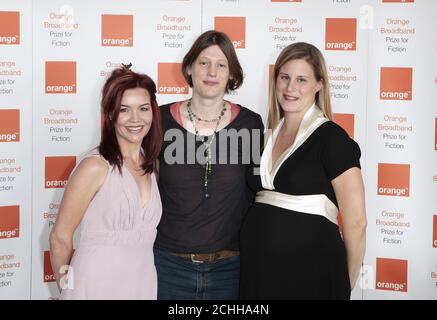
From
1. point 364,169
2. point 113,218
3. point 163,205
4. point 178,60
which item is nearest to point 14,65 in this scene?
point 178,60

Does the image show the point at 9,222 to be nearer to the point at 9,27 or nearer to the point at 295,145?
the point at 9,27

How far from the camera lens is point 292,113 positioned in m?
2.79

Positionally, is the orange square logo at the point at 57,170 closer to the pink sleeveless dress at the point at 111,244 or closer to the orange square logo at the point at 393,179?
the pink sleeveless dress at the point at 111,244

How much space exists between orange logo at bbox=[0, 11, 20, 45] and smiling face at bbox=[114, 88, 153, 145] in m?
1.77

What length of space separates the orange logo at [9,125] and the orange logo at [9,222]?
43 centimetres

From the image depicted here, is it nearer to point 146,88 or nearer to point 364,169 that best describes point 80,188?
point 146,88

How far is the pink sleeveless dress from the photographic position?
2350 millimetres

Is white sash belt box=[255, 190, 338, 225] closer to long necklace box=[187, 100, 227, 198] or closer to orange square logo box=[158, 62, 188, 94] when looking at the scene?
long necklace box=[187, 100, 227, 198]

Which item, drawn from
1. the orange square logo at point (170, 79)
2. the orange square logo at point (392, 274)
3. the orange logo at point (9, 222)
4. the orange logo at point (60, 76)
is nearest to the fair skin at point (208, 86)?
the orange square logo at point (170, 79)

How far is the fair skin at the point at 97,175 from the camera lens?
2.32 m

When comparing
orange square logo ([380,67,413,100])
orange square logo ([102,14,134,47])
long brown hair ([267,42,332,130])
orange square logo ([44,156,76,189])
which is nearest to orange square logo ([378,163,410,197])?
orange square logo ([380,67,413,100])

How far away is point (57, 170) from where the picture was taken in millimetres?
4047

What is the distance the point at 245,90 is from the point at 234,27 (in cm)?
41

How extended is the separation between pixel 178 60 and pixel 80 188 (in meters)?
1.99
